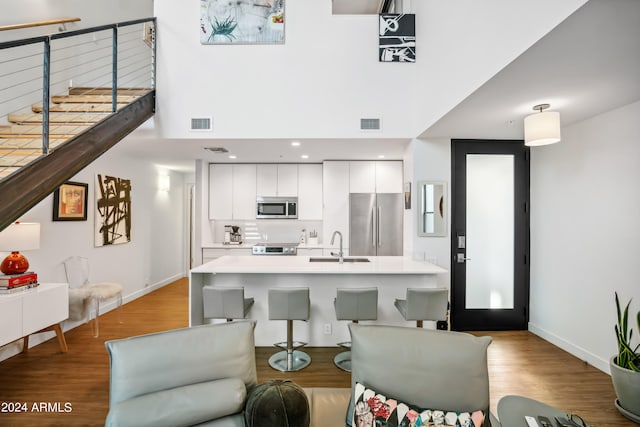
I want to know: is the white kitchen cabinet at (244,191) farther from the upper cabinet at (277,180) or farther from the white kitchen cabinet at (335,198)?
the white kitchen cabinet at (335,198)

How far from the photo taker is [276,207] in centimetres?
574

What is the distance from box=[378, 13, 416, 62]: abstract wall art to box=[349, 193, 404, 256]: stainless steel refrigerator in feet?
6.97

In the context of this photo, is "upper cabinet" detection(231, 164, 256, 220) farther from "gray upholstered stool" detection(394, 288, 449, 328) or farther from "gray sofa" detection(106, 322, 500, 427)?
"gray sofa" detection(106, 322, 500, 427)

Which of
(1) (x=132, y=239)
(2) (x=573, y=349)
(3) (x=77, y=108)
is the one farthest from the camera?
(1) (x=132, y=239)

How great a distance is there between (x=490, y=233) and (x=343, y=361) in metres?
2.42

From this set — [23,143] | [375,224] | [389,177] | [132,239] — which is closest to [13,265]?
[23,143]

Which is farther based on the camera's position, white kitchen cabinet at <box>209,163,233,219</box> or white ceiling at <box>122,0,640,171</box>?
white kitchen cabinet at <box>209,163,233,219</box>

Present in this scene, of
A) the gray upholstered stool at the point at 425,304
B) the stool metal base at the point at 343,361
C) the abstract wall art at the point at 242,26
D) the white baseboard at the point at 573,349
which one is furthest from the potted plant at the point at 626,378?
the abstract wall art at the point at 242,26

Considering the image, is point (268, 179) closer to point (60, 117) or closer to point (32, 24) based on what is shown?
point (60, 117)

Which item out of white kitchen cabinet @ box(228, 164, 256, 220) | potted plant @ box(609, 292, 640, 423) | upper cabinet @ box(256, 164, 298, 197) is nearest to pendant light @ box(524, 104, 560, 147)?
potted plant @ box(609, 292, 640, 423)

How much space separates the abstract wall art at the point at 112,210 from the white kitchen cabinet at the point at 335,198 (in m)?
3.21

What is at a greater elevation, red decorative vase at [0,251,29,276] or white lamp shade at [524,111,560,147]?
white lamp shade at [524,111,560,147]

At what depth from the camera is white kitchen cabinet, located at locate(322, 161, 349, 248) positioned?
17.9ft

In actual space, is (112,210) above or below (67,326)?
above
